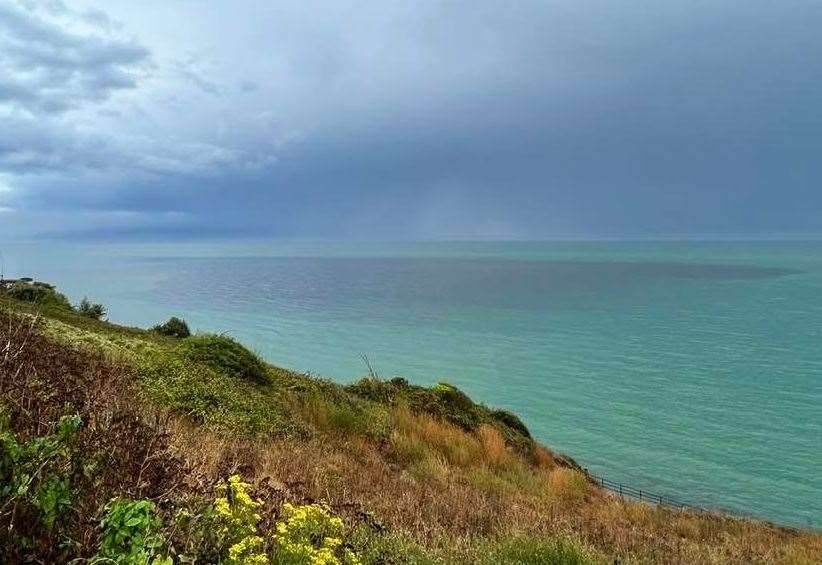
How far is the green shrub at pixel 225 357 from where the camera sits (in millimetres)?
12773

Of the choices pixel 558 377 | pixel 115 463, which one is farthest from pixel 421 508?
pixel 558 377

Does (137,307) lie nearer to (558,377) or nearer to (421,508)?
(558,377)

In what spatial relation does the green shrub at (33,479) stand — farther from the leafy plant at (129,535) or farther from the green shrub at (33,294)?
the green shrub at (33,294)

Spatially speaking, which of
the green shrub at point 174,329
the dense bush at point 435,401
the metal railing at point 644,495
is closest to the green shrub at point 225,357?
the dense bush at point 435,401

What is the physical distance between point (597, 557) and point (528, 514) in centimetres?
230

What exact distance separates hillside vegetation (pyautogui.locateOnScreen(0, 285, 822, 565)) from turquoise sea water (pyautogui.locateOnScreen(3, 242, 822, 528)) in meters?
9.51

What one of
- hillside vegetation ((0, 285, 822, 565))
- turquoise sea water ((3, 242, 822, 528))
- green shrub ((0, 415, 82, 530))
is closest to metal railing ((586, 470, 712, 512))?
turquoise sea water ((3, 242, 822, 528))

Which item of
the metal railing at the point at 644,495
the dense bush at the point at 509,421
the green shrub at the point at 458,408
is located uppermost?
the green shrub at the point at 458,408

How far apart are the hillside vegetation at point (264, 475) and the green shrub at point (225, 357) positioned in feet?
0.15

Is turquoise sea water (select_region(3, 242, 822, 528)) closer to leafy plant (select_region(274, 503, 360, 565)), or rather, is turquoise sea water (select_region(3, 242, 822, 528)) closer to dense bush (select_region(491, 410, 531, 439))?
dense bush (select_region(491, 410, 531, 439))

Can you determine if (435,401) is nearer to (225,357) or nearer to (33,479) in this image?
(225,357)

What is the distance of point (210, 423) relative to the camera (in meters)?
9.67

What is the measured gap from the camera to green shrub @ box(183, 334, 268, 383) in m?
12.8

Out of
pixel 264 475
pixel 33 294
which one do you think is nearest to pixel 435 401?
pixel 264 475
